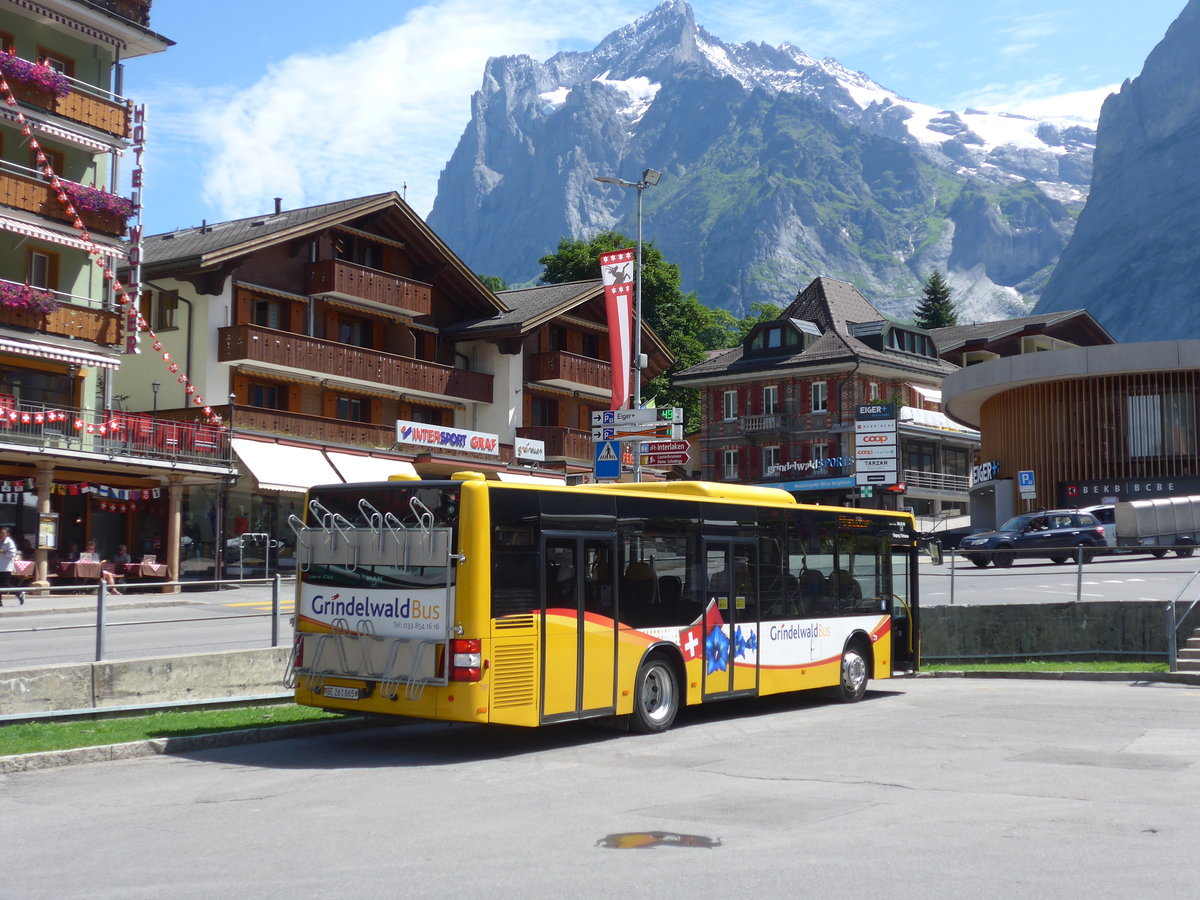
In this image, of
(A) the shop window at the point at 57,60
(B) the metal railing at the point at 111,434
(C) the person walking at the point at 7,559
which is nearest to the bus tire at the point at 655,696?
(C) the person walking at the point at 7,559

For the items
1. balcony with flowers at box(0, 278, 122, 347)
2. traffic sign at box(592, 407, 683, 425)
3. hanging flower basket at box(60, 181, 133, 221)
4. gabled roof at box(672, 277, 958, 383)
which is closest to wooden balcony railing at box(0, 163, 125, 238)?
hanging flower basket at box(60, 181, 133, 221)

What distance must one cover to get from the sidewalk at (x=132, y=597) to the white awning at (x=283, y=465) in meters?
19.5

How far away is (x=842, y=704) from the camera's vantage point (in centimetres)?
1764

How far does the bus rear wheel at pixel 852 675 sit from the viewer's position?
58.2 feet

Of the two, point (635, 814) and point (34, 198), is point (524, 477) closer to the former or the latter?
point (34, 198)

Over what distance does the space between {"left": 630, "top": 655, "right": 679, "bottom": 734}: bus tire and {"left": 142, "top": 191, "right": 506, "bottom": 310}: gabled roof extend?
29.3 m

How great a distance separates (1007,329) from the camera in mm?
81125

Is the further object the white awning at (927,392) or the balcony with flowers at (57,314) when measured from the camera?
the white awning at (927,392)

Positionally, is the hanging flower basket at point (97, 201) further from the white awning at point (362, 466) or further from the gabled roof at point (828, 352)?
the gabled roof at point (828, 352)

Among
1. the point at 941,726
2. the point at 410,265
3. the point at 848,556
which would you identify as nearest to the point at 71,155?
the point at 410,265

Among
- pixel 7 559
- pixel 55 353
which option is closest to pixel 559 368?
pixel 55 353

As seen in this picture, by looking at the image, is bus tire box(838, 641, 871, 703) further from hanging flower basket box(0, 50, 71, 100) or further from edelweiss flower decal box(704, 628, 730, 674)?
hanging flower basket box(0, 50, 71, 100)

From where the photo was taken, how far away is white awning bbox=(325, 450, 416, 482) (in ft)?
139

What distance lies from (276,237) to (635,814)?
35508mm
